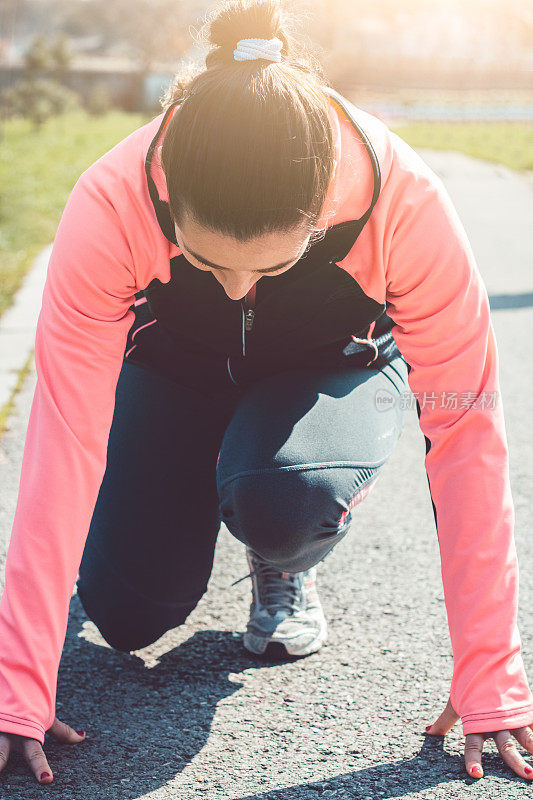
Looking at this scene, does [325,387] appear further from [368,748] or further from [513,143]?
[513,143]

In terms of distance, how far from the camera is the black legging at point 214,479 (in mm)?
1772

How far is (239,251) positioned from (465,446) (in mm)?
566

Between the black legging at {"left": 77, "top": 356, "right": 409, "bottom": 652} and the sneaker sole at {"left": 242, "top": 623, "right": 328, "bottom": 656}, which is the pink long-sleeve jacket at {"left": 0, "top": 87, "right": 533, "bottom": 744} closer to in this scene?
the black legging at {"left": 77, "top": 356, "right": 409, "bottom": 652}

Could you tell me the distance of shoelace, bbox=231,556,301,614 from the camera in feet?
6.95

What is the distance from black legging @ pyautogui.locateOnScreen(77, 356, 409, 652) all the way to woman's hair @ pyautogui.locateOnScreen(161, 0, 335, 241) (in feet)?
1.69

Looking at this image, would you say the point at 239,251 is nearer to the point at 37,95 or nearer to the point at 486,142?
the point at 486,142

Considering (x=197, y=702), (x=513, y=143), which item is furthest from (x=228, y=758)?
(x=513, y=143)

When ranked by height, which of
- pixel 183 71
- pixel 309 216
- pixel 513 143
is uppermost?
pixel 183 71

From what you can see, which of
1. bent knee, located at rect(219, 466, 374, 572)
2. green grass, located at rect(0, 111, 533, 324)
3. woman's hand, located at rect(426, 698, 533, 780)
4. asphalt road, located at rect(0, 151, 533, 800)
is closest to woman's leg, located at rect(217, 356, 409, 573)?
bent knee, located at rect(219, 466, 374, 572)

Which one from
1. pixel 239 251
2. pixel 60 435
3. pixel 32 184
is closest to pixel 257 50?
pixel 239 251

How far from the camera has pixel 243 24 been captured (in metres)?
1.60

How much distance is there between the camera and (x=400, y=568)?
2.47 meters

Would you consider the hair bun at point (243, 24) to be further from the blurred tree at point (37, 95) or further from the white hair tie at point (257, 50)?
the blurred tree at point (37, 95)

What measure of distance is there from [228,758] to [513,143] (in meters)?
16.4
